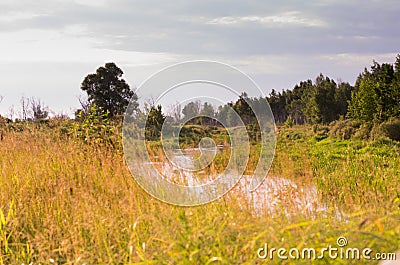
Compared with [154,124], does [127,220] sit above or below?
below

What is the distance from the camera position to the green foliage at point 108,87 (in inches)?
461

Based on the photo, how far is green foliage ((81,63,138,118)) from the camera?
38.4 feet

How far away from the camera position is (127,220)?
12.8 ft

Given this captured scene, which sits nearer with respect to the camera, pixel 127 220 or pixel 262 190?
pixel 127 220

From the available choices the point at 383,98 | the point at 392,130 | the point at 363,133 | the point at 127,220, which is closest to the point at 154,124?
the point at 127,220

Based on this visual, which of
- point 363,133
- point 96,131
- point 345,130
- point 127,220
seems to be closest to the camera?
point 127,220

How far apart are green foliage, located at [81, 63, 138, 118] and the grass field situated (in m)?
5.18

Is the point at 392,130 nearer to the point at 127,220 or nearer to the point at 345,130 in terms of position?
the point at 345,130

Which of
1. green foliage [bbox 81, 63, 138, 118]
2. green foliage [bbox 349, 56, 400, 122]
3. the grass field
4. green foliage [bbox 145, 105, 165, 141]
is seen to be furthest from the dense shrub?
green foliage [bbox 145, 105, 165, 141]

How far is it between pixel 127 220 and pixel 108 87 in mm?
8292

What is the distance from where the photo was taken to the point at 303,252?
256 centimetres

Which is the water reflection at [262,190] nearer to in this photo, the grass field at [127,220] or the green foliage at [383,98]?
the grass field at [127,220]

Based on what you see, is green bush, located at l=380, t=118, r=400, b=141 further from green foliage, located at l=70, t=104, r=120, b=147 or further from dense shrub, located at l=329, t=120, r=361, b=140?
green foliage, located at l=70, t=104, r=120, b=147

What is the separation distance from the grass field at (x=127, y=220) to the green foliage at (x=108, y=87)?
5185 mm
